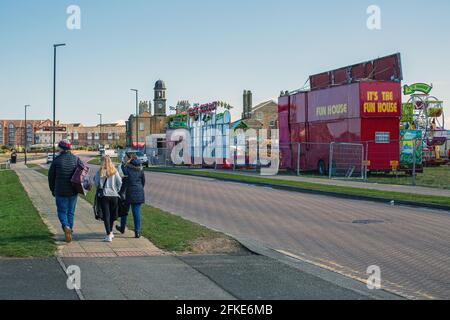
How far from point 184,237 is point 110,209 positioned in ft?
4.81

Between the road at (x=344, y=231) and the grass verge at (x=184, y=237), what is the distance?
725 mm

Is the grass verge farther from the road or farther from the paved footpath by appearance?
the road

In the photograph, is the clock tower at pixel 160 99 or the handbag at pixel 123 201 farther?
the clock tower at pixel 160 99

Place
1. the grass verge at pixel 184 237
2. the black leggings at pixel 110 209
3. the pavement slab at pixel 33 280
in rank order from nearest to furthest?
the pavement slab at pixel 33 280, the grass verge at pixel 184 237, the black leggings at pixel 110 209

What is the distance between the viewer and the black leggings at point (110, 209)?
36.1 ft

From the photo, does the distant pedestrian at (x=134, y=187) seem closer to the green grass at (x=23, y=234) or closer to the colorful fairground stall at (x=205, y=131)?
the green grass at (x=23, y=234)

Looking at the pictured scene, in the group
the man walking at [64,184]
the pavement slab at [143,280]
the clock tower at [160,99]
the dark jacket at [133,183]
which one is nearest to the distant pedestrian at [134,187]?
the dark jacket at [133,183]

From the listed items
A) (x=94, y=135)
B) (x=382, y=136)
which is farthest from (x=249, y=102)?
(x=94, y=135)

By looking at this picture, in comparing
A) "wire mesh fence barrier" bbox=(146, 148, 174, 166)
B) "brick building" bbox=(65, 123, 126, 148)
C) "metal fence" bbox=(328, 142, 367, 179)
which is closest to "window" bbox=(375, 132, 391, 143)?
"metal fence" bbox=(328, 142, 367, 179)

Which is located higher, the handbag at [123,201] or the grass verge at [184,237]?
the handbag at [123,201]

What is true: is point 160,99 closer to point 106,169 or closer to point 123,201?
point 123,201

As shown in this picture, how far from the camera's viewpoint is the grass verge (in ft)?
33.6

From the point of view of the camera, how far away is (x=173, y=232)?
1180 cm
